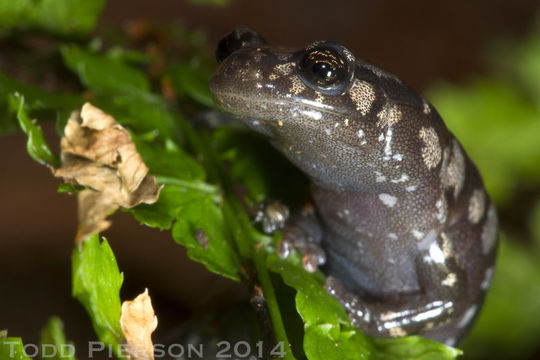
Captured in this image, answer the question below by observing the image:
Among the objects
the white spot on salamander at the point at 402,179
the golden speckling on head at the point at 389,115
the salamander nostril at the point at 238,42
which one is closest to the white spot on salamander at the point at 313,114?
the golden speckling on head at the point at 389,115

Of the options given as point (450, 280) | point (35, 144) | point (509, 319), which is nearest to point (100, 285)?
point (35, 144)

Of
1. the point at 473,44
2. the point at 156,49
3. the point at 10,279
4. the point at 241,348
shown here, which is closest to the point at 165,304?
the point at 10,279

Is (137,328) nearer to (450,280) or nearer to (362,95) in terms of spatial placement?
(362,95)

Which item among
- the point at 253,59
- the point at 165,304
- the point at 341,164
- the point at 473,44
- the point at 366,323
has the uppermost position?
the point at 253,59

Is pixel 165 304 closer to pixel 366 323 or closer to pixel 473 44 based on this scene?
pixel 366 323

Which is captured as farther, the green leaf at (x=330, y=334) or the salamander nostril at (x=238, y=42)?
the salamander nostril at (x=238, y=42)

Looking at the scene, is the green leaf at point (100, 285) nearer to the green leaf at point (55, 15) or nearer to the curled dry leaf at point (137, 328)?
the curled dry leaf at point (137, 328)

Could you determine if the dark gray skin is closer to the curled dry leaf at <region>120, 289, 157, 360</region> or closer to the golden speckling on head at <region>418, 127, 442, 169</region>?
the golden speckling on head at <region>418, 127, 442, 169</region>
